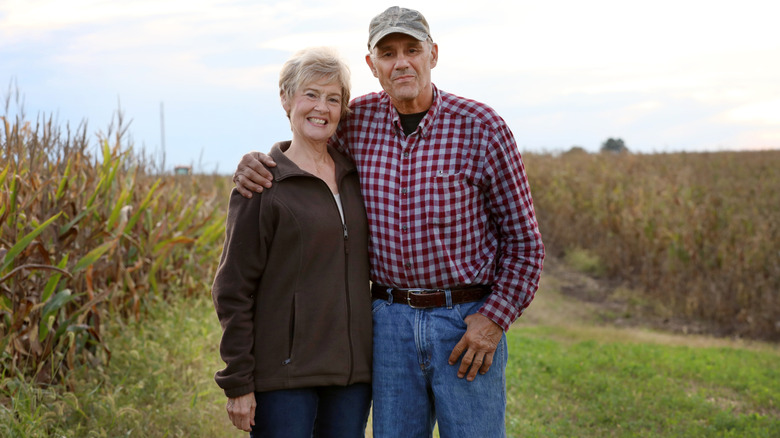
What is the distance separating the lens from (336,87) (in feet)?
8.89

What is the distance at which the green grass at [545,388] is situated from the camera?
425 cm

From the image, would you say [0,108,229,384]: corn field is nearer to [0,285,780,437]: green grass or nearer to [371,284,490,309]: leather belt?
[0,285,780,437]: green grass

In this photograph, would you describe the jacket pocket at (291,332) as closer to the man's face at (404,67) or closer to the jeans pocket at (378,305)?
the jeans pocket at (378,305)

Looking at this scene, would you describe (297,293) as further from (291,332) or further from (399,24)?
(399,24)

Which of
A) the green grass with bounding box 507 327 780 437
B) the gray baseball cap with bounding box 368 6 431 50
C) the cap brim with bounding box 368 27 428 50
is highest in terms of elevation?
the gray baseball cap with bounding box 368 6 431 50

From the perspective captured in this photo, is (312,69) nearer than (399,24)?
Yes

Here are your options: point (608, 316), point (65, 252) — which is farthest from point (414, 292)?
point (608, 316)

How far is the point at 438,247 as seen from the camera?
279 centimetres

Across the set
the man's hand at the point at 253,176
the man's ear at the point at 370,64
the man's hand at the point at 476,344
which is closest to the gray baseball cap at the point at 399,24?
the man's ear at the point at 370,64

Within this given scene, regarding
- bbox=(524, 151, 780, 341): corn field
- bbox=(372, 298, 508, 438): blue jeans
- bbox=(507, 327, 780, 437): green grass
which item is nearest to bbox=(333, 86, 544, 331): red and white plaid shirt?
bbox=(372, 298, 508, 438): blue jeans

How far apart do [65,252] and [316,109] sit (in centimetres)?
291

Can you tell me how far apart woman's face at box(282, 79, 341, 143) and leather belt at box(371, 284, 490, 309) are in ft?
2.25

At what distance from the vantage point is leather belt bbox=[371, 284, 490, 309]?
9.24 ft

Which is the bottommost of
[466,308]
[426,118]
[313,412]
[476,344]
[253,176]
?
[313,412]
